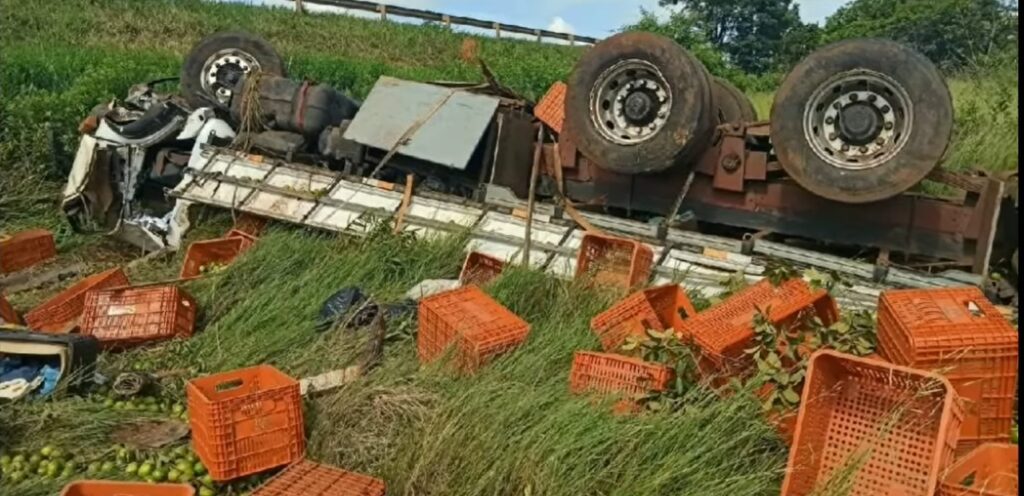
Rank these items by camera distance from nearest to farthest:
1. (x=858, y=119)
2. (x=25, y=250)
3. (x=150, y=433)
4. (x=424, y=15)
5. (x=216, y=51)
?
(x=150, y=433)
(x=858, y=119)
(x=25, y=250)
(x=216, y=51)
(x=424, y=15)

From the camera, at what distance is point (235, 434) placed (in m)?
3.35

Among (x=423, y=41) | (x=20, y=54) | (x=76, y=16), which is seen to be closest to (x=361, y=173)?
(x=20, y=54)

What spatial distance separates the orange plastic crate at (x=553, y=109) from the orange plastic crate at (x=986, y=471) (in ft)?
14.2

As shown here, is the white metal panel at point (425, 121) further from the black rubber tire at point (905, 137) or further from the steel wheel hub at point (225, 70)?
the black rubber tire at point (905, 137)

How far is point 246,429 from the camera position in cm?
338

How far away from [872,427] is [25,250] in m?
5.91

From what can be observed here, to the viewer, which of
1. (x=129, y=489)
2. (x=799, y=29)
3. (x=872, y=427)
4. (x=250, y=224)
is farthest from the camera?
(x=799, y=29)

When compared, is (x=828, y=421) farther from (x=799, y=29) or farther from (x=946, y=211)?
(x=799, y=29)

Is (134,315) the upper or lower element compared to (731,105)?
lower

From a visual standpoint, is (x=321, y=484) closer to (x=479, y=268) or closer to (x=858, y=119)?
(x=479, y=268)

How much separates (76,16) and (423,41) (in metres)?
8.00

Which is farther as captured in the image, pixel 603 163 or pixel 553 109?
pixel 553 109

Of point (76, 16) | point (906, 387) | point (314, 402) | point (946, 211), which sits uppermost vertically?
point (76, 16)

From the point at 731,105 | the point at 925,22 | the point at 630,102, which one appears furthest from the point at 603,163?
the point at 925,22
